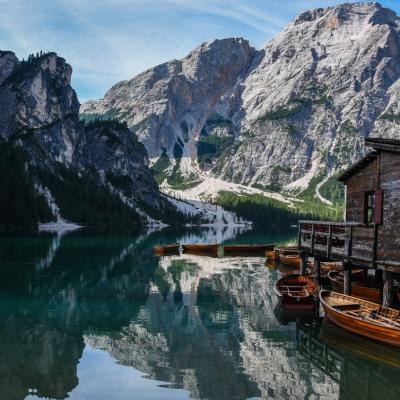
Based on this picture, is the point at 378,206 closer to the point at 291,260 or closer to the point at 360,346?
the point at 360,346

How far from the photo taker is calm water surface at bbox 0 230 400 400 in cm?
2039

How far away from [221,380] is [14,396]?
330 inches

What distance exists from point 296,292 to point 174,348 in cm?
1355

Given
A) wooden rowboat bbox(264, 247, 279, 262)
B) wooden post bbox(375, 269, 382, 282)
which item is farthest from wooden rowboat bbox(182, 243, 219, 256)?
wooden post bbox(375, 269, 382, 282)

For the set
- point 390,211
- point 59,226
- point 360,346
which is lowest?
point 59,226

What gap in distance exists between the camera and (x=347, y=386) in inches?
830

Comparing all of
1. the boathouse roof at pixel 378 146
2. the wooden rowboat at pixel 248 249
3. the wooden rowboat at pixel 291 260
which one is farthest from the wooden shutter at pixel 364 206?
the wooden rowboat at pixel 248 249

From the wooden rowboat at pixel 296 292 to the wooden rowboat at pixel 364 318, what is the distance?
2768 mm

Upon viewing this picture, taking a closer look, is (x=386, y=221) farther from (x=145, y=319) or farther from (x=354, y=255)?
(x=145, y=319)

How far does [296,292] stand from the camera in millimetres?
36531

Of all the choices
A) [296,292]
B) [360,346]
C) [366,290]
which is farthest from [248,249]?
[360,346]

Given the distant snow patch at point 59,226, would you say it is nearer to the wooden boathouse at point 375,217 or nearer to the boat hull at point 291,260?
the boat hull at point 291,260

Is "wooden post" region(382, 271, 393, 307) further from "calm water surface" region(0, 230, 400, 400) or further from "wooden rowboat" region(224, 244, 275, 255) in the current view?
"wooden rowboat" region(224, 244, 275, 255)

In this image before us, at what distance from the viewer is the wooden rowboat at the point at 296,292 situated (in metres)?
34.6
